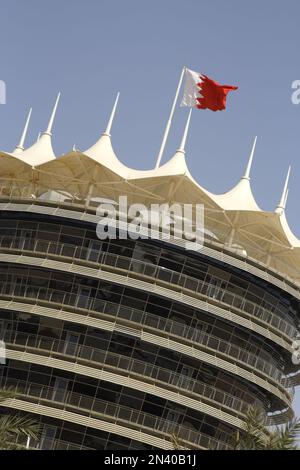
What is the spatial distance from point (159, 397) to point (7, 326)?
10.1 meters

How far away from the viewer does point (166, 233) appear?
5659 cm

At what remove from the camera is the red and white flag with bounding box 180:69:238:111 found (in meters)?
60.8

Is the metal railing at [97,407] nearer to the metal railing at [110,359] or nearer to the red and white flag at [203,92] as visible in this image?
the metal railing at [110,359]

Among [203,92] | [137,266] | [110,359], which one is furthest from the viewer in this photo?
[203,92]

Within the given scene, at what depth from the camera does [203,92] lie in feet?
201

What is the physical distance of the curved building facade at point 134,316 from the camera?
5491cm

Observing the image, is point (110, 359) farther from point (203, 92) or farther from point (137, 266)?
point (203, 92)

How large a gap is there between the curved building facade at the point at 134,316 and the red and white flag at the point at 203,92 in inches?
178

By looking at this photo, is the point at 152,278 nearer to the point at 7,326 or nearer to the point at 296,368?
the point at 7,326

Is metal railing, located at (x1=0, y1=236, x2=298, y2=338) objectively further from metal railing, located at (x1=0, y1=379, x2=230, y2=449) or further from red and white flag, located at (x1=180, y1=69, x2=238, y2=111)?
red and white flag, located at (x1=180, y1=69, x2=238, y2=111)

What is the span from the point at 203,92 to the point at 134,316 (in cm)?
1576

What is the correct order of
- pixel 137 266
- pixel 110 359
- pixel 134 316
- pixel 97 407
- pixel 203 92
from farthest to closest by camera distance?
pixel 203 92 → pixel 137 266 → pixel 134 316 → pixel 110 359 → pixel 97 407

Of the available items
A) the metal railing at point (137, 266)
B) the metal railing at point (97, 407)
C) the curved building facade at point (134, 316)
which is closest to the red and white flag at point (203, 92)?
the curved building facade at point (134, 316)

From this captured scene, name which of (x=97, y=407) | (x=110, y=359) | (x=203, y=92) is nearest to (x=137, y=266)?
(x=110, y=359)
